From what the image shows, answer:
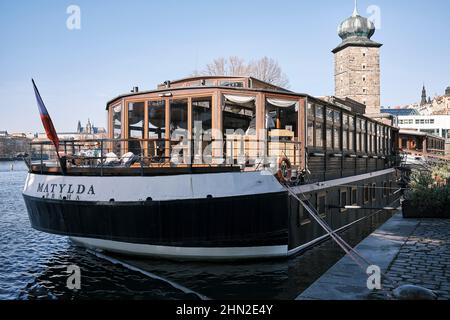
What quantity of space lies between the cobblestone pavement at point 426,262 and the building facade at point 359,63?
57573 millimetres

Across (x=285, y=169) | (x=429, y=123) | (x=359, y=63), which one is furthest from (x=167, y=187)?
(x=429, y=123)

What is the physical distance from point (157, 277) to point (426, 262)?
218 inches

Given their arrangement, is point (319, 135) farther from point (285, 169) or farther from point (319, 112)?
point (285, 169)

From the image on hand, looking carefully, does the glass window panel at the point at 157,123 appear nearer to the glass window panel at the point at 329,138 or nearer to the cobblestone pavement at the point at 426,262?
the glass window panel at the point at 329,138

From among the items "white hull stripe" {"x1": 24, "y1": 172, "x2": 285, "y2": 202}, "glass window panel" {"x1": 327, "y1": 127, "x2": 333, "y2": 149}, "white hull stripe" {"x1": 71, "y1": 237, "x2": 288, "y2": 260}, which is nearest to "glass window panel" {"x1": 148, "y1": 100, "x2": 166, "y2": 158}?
"white hull stripe" {"x1": 24, "y1": 172, "x2": 285, "y2": 202}

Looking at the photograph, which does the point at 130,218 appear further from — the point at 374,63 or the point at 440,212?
the point at 374,63

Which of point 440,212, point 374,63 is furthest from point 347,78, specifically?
point 440,212

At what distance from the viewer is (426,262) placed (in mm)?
8484

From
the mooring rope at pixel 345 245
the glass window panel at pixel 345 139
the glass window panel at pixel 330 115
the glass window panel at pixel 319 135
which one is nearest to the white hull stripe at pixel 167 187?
the mooring rope at pixel 345 245

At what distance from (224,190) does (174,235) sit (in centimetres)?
144

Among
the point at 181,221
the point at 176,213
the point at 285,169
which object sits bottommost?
the point at 181,221

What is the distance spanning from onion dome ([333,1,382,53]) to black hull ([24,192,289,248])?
206 ft

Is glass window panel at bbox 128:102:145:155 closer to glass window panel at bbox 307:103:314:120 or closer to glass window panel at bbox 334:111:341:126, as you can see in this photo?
glass window panel at bbox 307:103:314:120

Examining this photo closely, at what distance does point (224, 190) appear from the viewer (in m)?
9.21
